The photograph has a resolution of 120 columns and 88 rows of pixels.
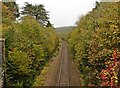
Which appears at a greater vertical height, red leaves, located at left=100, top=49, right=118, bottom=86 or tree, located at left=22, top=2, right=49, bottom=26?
tree, located at left=22, top=2, right=49, bottom=26

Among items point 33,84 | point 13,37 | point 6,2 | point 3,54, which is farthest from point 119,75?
point 6,2

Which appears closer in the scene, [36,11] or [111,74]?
[111,74]

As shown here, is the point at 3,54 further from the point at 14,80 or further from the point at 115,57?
the point at 115,57

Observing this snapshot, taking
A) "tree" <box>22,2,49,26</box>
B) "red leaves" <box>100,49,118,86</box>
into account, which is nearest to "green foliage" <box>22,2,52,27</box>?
"tree" <box>22,2,49,26</box>

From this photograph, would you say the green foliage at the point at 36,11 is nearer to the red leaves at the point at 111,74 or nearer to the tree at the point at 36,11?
the tree at the point at 36,11

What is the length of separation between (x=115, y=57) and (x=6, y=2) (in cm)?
4715

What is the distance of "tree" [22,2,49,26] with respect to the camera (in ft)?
232

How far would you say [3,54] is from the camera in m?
21.4

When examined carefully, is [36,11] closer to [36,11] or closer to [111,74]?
[36,11]

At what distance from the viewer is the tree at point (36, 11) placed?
232 feet

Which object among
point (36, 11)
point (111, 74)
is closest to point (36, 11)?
point (36, 11)

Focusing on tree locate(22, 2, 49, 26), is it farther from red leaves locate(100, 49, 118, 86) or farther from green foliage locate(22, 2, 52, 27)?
red leaves locate(100, 49, 118, 86)

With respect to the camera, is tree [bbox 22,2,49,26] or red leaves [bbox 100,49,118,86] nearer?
red leaves [bbox 100,49,118,86]

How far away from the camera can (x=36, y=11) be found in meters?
72.8
